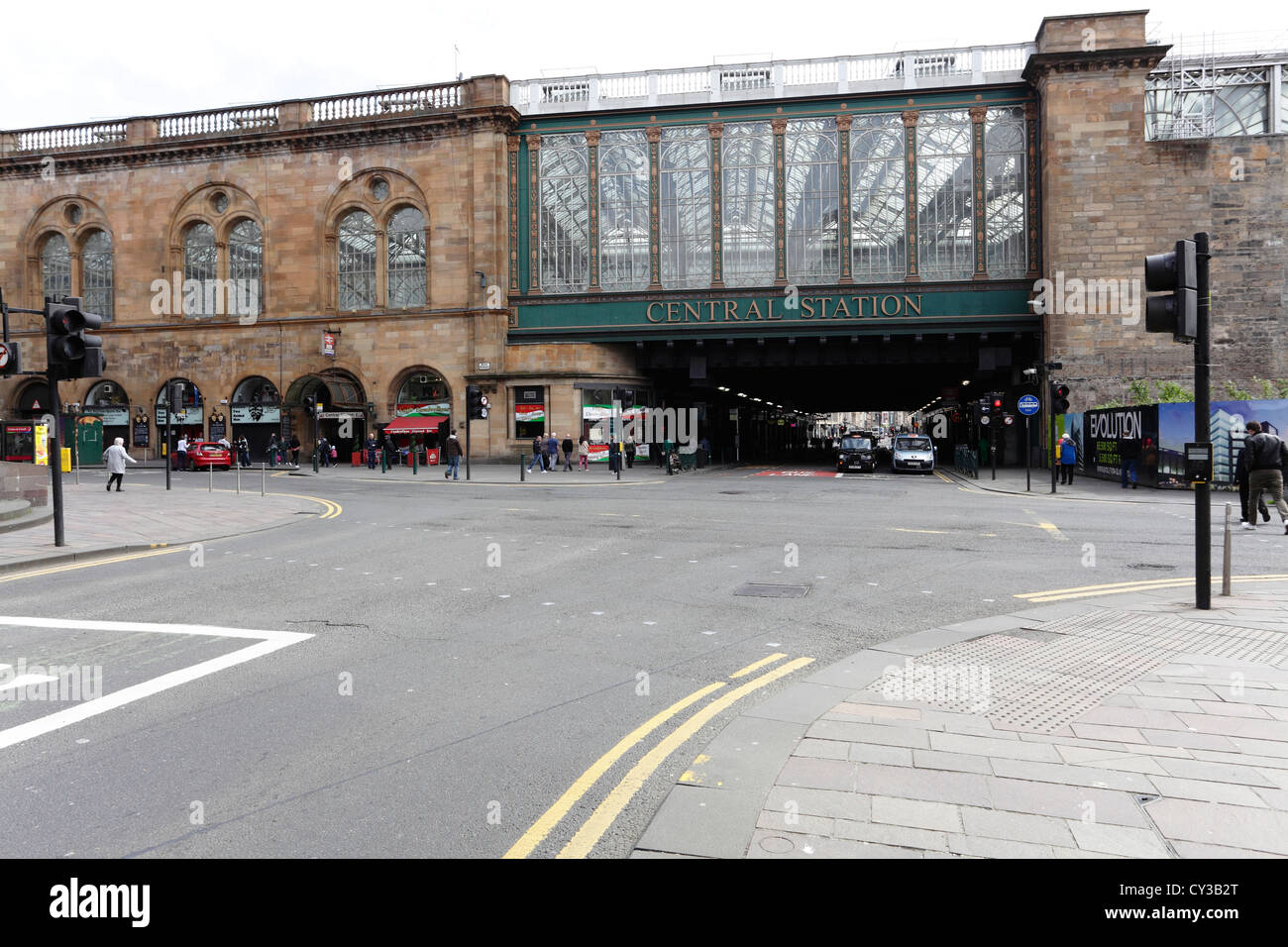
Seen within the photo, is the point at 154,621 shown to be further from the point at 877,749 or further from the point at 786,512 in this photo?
the point at 786,512

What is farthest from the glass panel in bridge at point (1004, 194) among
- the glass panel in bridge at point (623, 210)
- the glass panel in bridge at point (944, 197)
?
the glass panel in bridge at point (623, 210)

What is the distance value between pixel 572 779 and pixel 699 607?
14.9 ft

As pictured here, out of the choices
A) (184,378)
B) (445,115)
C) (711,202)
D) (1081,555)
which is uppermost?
(445,115)

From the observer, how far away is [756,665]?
6625 millimetres

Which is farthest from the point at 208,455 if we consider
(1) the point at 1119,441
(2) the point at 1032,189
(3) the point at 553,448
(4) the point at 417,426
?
(2) the point at 1032,189

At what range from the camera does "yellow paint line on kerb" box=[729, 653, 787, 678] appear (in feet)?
20.9

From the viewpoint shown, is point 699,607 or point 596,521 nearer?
point 699,607

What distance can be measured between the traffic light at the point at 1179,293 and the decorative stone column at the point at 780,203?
31557 mm

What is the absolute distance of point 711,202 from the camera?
39781 mm

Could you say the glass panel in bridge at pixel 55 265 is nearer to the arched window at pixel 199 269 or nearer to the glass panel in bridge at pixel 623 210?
the arched window at pixel 199 269

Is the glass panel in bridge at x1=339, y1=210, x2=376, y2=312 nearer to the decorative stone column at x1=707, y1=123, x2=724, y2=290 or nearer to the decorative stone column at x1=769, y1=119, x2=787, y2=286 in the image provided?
the decorative stone column at x1=707, y1=123, x2=724, y2=290

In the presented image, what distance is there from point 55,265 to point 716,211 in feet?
119
